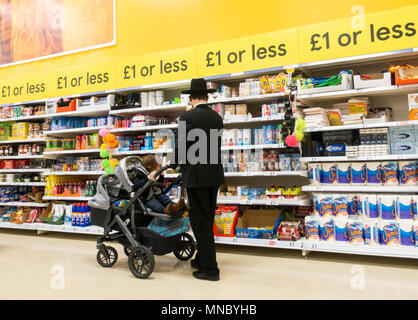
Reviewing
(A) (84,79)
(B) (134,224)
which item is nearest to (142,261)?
(B) (134,224)

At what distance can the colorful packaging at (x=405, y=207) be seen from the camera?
12.0ft

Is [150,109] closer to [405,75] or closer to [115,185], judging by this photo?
[115,185]

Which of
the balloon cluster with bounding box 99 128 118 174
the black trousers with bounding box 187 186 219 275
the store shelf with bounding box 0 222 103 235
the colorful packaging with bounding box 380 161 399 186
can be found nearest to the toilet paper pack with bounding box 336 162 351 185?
the colorful packaging with bounding box 380 161 399 186

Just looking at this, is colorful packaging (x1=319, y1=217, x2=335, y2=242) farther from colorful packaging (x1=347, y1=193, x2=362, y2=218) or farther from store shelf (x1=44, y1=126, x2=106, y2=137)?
store shelf (x1=44, y1=126, x2=106, y2=137)

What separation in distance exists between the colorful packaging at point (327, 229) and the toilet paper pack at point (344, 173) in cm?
46

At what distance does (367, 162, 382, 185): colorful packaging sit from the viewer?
3.89 meters

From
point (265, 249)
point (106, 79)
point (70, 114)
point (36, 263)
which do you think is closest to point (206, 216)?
point (265, 249)

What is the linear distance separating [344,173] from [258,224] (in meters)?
1.31

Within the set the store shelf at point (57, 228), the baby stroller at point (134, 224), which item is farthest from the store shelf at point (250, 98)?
the store shelf at point (57, 228)

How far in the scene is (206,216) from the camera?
3.44 m

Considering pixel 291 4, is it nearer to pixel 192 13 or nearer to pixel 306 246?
pixel 192 13

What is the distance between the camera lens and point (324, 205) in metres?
4.04

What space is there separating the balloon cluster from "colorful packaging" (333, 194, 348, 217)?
3176mm

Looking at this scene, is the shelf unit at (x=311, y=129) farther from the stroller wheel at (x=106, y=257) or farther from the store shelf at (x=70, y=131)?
the stroller wheel at (x=106, y=257)
